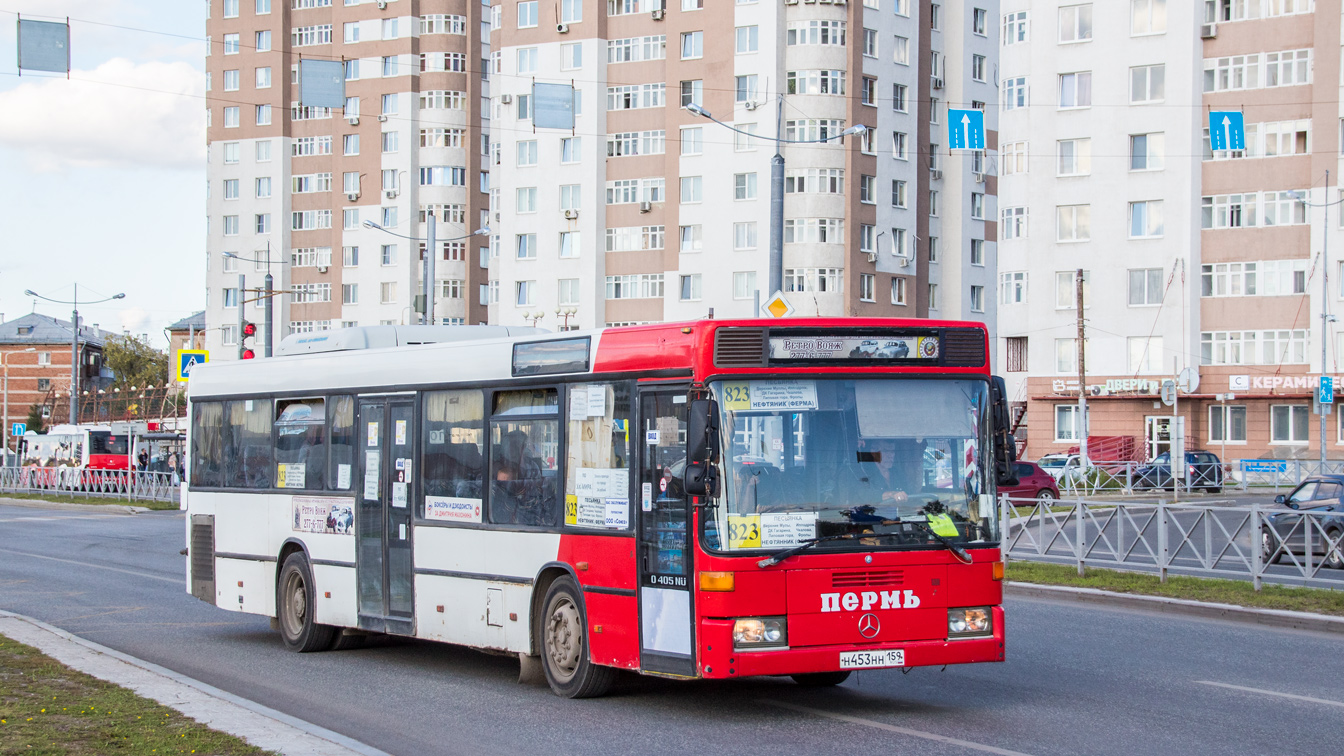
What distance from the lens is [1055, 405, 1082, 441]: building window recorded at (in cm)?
6494

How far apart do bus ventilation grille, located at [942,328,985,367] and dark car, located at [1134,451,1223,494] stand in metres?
41.0

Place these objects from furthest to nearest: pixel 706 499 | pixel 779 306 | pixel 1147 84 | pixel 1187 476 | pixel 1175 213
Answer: pixel 1147 84
pixel 1175 213
pixel 1187 476
pixel 779 306
pixel 706 499

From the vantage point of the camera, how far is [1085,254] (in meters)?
64.6

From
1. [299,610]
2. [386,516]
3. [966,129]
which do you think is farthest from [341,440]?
[966,129]

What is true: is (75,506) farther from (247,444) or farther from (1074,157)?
(1074,157)

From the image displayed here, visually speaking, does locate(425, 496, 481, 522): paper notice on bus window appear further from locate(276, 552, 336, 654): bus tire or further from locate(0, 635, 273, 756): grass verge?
locate(0, 635, 273, 756): grass verge

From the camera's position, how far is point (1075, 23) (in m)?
64.9

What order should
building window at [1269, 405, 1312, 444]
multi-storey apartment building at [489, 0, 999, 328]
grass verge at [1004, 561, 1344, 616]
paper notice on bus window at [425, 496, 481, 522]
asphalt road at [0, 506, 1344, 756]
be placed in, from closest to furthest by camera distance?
asphalt road at [0, 506, 1344, 756] < paper notice on bus window at [425, 496, 481, 522] < grass verge at [1004, 561, 1344, 616] < building window at [1269, 405, 1312, 444] < multi-storey apartment building at [489, 0, 999, 328]

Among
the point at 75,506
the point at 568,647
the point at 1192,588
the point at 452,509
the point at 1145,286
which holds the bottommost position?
the point at 75,506

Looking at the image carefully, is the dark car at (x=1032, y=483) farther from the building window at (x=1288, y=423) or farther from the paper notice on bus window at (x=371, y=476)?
the paper notice on bus window at (x=371, y=476)

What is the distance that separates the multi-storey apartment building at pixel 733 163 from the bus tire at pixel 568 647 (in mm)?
54799

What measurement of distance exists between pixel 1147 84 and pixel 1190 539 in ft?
161

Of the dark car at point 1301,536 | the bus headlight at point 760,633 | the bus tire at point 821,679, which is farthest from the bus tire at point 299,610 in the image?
the dark car at point 1301,536

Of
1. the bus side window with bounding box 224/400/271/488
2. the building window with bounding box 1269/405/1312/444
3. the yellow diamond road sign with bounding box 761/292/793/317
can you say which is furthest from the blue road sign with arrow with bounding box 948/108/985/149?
the bus side window with bounding box 224/400/271/488
